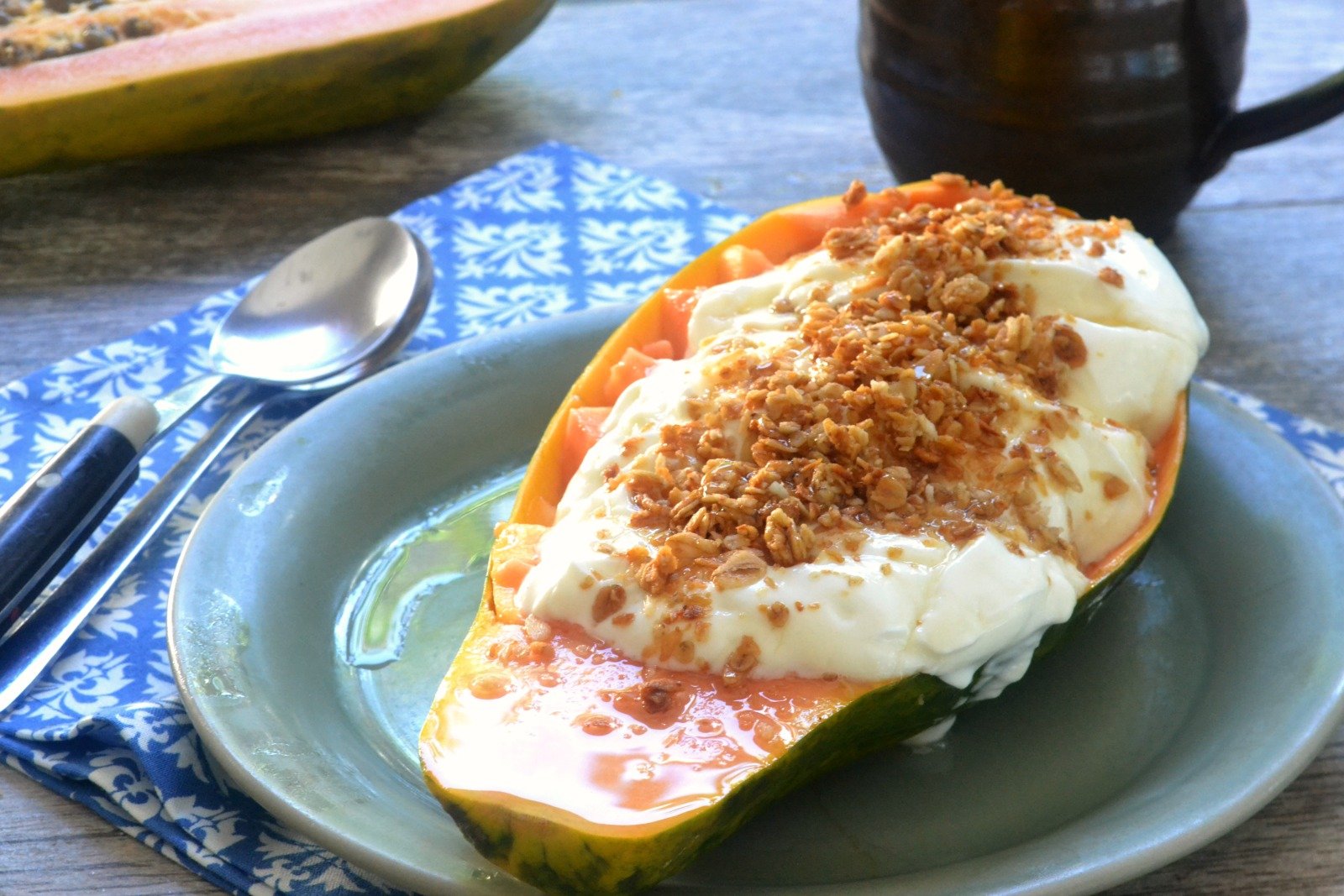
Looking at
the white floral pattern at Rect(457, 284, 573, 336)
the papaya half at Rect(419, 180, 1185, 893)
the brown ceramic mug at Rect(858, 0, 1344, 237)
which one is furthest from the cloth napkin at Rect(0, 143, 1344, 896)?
the brown ceramic mug at Rect(858, 0, 1344, 237)

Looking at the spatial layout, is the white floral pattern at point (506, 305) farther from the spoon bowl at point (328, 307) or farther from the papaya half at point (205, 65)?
the papaya half at point (205, 65)

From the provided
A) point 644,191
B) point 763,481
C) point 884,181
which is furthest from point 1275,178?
point 763,481

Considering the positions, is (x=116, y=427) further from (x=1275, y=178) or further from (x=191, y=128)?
(x=1275, y=178)

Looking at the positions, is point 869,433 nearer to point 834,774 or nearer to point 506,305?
point 834,774

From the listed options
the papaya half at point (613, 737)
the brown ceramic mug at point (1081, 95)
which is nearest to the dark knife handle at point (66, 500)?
the papaya half at point (613, 737)

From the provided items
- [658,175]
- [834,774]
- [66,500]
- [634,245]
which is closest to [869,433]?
[834,774]
